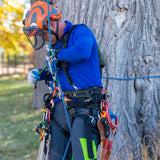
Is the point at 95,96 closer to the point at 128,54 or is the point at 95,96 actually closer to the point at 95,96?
the point at 95,96

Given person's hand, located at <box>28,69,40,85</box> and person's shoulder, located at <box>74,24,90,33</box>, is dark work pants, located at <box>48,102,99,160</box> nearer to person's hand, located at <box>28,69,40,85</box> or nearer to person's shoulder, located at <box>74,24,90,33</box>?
person's hand, located at <box>28,69,40,85</box>

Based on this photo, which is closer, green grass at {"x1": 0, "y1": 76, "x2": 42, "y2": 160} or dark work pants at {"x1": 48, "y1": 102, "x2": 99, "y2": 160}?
dark work pants at {"x1": 48, "y1": 102, "x2": 99, "y2": 160}

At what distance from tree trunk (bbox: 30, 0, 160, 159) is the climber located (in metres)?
1.11

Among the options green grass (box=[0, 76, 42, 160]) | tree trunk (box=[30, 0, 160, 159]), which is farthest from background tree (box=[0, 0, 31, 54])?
tree trunk (box=[30, 0, 160, 159])

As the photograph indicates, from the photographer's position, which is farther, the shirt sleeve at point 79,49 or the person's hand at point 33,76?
the person's hand at point 33,76

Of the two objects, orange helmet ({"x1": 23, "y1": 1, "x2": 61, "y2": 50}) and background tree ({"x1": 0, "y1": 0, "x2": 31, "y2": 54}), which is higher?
background tree ({"x1": 0, "y1": 0, "x2": 31, "y2": 54})

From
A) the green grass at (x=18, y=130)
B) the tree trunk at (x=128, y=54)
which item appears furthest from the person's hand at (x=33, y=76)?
the green grass at (x=18, y=130)

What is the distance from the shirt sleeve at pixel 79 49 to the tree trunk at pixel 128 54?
1.25 metres

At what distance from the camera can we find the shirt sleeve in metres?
2.22

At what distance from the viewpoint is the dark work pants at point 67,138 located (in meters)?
2.35

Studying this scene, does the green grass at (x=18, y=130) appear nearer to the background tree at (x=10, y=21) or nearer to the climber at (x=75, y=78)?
the climber at (x=75, y=78)

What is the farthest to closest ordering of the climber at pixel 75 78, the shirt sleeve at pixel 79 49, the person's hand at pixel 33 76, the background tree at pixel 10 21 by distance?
the background tree at pixel 10 21, the person's hand at pixel 33 76, the climber at pixel 75 78, the shirt sleeve at pixel 79 49

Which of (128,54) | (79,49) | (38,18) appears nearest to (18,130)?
(128,54)

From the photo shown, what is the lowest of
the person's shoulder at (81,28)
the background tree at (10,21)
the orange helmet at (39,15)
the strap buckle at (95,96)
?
the strap buckle at (95,96)
